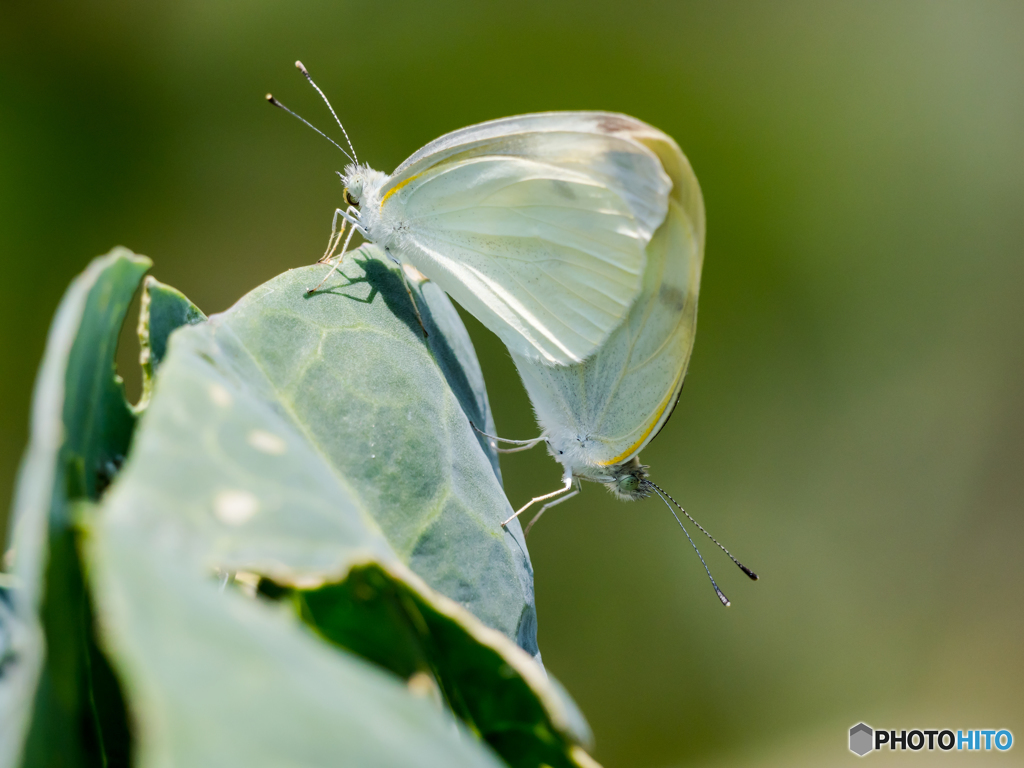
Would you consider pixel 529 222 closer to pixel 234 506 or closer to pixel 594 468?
pixel 594 468

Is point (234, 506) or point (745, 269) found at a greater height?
point (745, 269)

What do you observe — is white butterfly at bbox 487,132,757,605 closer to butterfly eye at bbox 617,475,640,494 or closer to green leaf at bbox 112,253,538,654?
butterfly eye at bbox 617,475,640,494

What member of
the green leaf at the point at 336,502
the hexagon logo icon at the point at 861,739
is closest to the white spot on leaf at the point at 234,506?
the green leaf at the point at 336,502

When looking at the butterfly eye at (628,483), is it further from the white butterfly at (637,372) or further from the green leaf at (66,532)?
the green leaf at (66,532)

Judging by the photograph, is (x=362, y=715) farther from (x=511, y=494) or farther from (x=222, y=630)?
(x=511, y=494)

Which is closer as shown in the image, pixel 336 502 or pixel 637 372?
pixel 336 502

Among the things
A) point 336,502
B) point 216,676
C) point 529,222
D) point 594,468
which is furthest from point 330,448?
point 594,468

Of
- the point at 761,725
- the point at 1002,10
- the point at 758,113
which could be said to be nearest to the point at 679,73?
the point at 758,113
